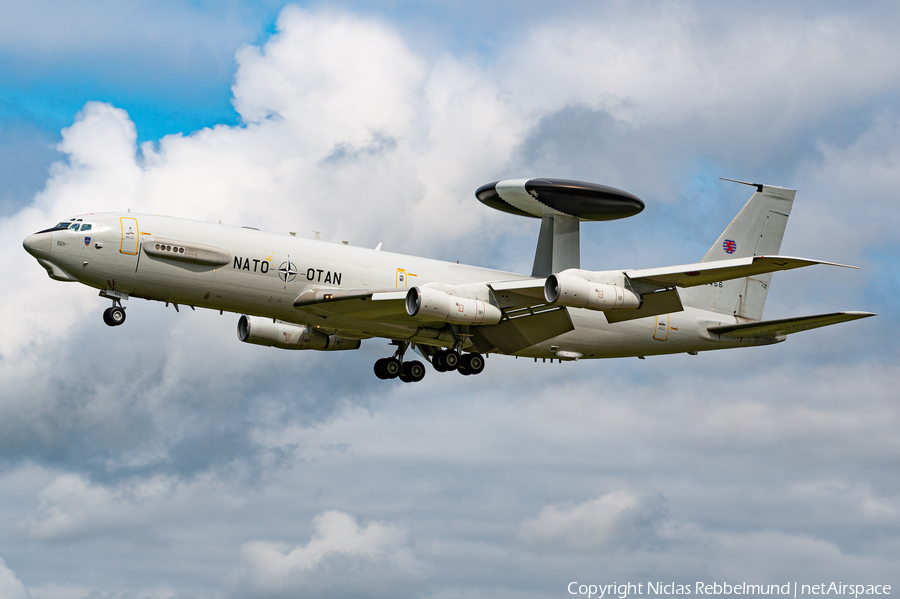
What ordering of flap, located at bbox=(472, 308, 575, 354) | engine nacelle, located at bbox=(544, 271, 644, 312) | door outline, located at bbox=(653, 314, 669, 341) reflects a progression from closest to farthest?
engine nacelle, located at bbox=(544, 271, 644, 312) < flap, located at bbox=(472, 308, 575, 354) < door outline, located at bbox=(653, 314, 669, 341)

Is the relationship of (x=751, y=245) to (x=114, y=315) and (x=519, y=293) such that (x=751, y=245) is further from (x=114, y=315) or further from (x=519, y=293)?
(x=114, y=315)

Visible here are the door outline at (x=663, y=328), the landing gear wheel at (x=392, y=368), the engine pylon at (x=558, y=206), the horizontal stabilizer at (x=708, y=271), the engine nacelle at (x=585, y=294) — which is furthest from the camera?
the landing gear wheel at (x=392, y=368)

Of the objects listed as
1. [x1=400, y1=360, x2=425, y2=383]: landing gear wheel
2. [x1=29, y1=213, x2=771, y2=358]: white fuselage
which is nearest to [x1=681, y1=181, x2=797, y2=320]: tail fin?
[x1=29, y1=213, x2=771, y2=358]: white fuselage

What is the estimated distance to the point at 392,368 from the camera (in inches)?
1815

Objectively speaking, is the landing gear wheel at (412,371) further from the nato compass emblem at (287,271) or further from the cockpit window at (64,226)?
the cockpit window at (64,226)

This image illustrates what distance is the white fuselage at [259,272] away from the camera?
3541 cm

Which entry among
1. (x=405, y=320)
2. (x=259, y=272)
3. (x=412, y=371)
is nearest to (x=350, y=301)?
(x=405, y=320)

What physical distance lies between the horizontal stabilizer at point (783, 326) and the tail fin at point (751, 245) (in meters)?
1.90

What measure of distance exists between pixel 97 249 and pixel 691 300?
27953mm

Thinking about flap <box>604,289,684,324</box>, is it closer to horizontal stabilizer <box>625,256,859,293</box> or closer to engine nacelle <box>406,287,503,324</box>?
horizontal stabilizer <box>625,256,859,293</box>

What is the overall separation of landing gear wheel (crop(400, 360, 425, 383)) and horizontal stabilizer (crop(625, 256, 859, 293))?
41.5ft

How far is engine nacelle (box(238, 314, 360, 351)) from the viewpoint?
151 feet

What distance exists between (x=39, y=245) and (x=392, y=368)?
57.9 ft

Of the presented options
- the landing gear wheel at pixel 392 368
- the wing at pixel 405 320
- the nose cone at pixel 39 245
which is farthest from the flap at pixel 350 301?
the nose cone at pixel 39 245
